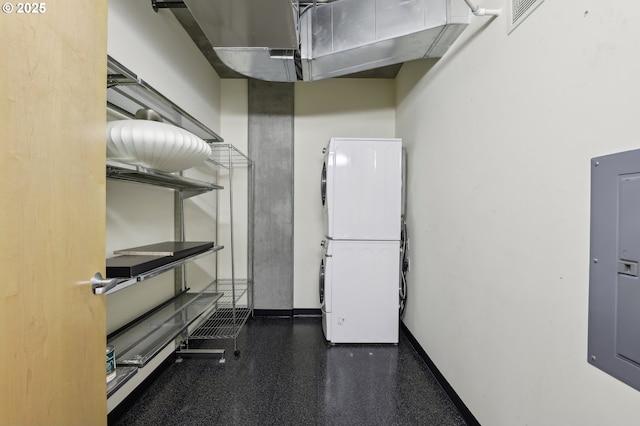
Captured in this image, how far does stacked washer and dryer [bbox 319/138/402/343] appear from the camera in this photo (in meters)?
2.30

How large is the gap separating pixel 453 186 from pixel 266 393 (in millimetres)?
1820

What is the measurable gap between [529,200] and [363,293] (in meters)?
1.55

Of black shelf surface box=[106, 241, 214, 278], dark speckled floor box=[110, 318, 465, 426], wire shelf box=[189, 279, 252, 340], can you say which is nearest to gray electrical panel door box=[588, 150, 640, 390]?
dark speckled floor box=[110, 318, 465, 426]

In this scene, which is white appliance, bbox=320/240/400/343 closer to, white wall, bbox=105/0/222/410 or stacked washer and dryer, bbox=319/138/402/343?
stacked washer and dryer, bbox=319/138/402/343

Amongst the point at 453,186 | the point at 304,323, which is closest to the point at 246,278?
the point at 304,323

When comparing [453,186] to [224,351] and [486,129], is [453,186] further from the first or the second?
[224,351]

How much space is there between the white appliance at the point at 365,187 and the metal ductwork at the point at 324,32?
644 millimetres

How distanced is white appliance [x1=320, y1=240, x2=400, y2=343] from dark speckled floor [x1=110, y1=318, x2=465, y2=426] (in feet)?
0.42

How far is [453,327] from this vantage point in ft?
5.37

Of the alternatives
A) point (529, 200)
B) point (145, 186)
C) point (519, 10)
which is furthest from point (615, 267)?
point (145, 186)

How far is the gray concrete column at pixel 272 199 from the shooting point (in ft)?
9.64

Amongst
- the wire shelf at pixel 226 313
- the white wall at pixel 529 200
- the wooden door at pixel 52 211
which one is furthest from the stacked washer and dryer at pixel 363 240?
the wooden door at pixel 52 211

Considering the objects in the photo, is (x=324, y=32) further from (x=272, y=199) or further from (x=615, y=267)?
(x=615, y=267)

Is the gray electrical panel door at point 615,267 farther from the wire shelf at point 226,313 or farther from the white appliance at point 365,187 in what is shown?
the wire shelf at point 226,313
